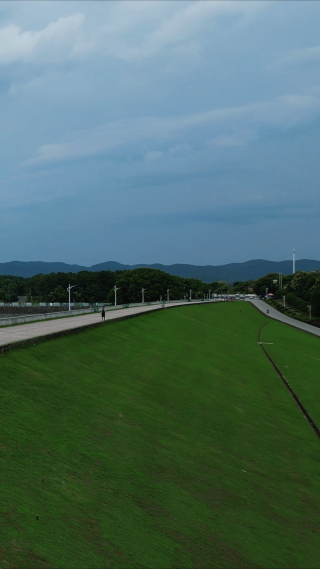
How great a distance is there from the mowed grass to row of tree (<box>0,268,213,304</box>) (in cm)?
11079

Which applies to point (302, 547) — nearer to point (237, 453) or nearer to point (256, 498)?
point (256, 498)

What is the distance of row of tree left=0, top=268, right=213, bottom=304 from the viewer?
139125 millimetres

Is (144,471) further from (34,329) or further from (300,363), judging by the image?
(300,363)

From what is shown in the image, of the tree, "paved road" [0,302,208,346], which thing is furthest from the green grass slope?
the tree

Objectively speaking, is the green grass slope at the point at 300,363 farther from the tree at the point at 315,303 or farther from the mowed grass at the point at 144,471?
the tree at the point at 315,303

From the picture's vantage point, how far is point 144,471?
13.4 metres

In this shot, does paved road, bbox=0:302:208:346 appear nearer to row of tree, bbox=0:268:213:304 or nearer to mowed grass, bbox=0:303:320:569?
mowed grass, bbox=0:303:320:569

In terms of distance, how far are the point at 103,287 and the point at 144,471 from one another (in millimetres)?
156101

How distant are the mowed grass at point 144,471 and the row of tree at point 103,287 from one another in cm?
11079

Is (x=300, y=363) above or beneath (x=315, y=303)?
beneath

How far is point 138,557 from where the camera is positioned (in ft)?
30.9

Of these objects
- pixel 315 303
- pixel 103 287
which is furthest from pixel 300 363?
pixel 103 287

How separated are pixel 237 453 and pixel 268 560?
633 cm

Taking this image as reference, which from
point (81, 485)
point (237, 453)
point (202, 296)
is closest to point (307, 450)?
point (237, 453)
